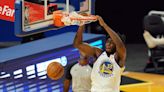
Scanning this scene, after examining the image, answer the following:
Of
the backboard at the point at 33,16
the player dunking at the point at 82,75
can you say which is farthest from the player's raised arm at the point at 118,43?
the backboard at the point at 33,16

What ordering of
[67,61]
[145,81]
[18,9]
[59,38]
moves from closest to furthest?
[18,9] → [67,61] → [59,38] → [145,81]

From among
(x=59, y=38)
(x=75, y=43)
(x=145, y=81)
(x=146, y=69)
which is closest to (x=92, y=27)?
(x=146, y=69)

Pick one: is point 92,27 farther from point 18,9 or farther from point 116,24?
point 18,9

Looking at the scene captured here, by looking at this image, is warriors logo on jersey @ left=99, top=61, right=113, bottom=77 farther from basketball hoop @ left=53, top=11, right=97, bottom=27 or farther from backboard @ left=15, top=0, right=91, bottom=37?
backboard @ left=15, top=0, right=91, bottom=37

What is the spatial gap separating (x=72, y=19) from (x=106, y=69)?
92 centimetres

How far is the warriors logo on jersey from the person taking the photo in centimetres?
666

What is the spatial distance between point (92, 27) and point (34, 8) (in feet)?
27.2

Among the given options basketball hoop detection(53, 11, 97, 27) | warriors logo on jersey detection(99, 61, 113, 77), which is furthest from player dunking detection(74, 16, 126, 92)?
basketball hoop detection(53, 11, 97, 27)

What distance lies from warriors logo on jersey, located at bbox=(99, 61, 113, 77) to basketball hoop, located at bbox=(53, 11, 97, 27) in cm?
64

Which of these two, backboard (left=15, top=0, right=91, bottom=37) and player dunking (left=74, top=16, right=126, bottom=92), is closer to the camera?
player dunking (left=74, top=16, right=126, bottom=92)

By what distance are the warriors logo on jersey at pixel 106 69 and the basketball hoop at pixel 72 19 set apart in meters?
0.64

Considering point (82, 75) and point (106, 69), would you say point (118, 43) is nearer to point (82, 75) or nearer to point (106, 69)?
point (106, 69)

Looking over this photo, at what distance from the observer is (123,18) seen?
17.2 m

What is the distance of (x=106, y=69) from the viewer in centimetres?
667
